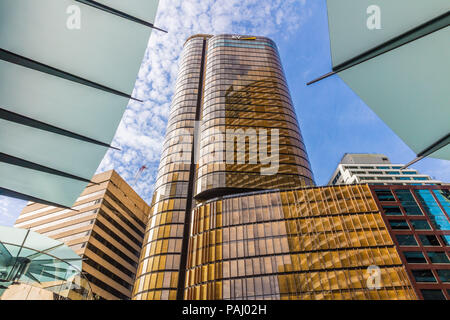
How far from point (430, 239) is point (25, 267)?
5637cm

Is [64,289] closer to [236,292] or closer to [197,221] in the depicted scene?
[236,292]

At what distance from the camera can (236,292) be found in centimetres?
3728

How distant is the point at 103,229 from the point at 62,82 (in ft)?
202

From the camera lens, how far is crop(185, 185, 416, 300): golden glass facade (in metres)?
36.2

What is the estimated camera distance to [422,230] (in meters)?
46.9

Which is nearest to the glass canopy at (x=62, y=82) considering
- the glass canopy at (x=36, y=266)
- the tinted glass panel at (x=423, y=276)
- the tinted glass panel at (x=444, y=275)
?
the glass canopy at (x=36, y=266)

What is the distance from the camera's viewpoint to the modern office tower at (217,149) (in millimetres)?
49594

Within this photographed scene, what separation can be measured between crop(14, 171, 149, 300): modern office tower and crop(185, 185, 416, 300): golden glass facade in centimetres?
2273

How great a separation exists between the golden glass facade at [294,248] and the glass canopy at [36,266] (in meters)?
30.2

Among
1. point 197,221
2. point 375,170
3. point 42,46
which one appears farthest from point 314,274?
point 375,170

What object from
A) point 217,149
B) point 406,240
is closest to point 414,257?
point 406,240

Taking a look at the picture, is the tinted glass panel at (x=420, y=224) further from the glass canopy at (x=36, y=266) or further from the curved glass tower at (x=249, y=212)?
the glass canopy at (x=36, y=266)

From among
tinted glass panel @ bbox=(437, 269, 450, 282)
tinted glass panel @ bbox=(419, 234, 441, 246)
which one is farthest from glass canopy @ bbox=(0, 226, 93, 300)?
tinted glass panel @ bbox=(419, 234, 441, 246)
